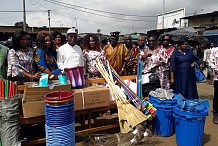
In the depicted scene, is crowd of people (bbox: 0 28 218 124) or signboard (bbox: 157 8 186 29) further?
signboard (bbox: 157 8 186 29)

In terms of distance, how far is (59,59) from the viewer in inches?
137

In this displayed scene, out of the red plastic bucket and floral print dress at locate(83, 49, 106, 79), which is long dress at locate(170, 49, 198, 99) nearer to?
floral print dress at locate(83, 49, 106, 79)

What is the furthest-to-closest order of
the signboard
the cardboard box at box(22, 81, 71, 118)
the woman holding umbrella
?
the signboard < the woman holding umbrella < the cardboard box at box(22, 81, 71, 118)

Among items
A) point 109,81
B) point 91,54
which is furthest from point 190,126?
point 91,54

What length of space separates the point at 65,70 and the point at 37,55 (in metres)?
0.48

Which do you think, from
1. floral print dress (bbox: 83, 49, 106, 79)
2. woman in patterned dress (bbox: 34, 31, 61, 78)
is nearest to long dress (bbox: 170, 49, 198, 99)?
floral print dress (bbox: 83, 49, 106, 79)

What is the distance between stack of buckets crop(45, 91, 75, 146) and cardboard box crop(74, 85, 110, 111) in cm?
53

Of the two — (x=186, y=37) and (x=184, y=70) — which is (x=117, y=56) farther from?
(x=186, y=37)

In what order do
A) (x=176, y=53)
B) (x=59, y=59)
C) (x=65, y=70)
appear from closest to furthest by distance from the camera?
(x=65, y=70)
(x=59, y=59)
(x=176, y=53)

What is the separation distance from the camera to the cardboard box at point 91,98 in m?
3.08

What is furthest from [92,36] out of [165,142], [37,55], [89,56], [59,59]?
→ [165,142]

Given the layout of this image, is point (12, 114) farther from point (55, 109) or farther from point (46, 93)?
point (55, 109)

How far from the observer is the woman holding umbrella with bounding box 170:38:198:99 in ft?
12.8

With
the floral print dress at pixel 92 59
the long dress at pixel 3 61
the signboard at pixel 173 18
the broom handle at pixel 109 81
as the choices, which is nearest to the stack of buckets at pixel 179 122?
the broom handle at pixel 109 81
